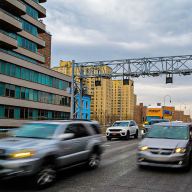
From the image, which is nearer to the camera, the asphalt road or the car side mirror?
the asphalt road

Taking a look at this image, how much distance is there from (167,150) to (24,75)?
53.6 m

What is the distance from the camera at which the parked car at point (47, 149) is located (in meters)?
7.89

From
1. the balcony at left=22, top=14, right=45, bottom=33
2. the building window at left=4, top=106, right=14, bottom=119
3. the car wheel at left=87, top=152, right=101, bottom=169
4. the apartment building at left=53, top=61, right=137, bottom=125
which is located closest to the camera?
the car wheel at left=87, top=152, right=101, bottom=169

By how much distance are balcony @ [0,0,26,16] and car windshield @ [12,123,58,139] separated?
162 feet

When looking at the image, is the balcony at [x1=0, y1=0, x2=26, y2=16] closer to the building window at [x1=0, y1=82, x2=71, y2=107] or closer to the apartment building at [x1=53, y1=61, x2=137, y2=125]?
the building window at [x1=0, y1=82, x2=71, y2=107]

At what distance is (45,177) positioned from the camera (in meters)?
8.42

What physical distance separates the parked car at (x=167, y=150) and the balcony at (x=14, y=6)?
48.9 m

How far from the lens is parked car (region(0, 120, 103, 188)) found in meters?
7.89

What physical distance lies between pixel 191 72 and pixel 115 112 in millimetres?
119349

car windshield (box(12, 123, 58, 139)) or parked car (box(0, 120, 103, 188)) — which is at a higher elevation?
car windshield (box(12, 123, 58, 139))

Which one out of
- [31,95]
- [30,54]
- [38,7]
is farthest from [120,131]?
[38,7]

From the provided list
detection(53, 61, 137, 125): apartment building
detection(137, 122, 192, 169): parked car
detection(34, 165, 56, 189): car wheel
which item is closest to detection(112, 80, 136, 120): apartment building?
detection(53, 61, 137, 125): apartment building

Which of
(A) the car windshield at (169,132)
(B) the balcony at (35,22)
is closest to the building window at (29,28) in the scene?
(B) the balcony at (35,22)

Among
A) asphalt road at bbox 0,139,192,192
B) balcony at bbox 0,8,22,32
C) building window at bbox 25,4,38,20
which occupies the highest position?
building window at bbox 25,4,38,20
